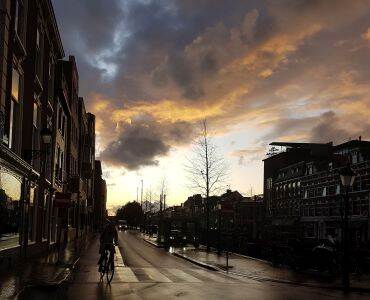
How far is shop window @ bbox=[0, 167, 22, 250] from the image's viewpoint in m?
18.9

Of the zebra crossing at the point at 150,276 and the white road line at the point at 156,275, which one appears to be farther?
the white road line at the point at 156,275

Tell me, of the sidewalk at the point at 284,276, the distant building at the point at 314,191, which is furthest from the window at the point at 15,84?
the distant building at the point at 314,191

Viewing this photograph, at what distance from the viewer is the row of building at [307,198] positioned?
6191 cm

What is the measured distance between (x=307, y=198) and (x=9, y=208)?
65771mm

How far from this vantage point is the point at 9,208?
20.3 m

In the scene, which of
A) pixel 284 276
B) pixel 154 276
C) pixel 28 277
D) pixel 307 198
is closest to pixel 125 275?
pixel 154 276

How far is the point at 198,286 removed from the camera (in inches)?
663

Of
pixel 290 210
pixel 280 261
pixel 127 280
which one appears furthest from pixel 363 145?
pixel 127 280

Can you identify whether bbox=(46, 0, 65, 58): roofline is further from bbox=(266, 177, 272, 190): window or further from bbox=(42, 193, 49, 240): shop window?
bbox=(266, 177, 272, 190): window

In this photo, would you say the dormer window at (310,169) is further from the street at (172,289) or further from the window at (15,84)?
the window at (15,84)

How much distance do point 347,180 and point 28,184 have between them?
13.6 metres

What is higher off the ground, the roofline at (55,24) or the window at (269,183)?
the roofline at (55,24)

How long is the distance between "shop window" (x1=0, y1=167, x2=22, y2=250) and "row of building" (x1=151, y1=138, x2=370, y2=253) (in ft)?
71.7

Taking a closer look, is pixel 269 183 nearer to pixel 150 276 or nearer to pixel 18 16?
pixel 18 16
